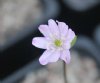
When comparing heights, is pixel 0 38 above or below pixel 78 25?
above

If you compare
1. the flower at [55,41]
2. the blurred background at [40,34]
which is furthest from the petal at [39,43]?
the blurred background at [40,34]

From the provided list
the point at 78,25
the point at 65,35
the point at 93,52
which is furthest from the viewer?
the point at 78,25

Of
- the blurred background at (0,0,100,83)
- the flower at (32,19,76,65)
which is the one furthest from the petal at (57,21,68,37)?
the blurred background at (0,0,100,83)

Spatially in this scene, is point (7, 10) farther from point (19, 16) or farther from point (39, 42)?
point (39, 42)

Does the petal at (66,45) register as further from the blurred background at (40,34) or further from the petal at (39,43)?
the blurred background at (40,34)

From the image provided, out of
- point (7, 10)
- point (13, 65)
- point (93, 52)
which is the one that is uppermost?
point (7, 10)

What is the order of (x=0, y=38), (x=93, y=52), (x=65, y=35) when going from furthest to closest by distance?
(x=0, y=38) → (x=93, y=52) → (x=65, y=35)

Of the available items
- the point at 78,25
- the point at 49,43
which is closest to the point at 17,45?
the point at 78,25
